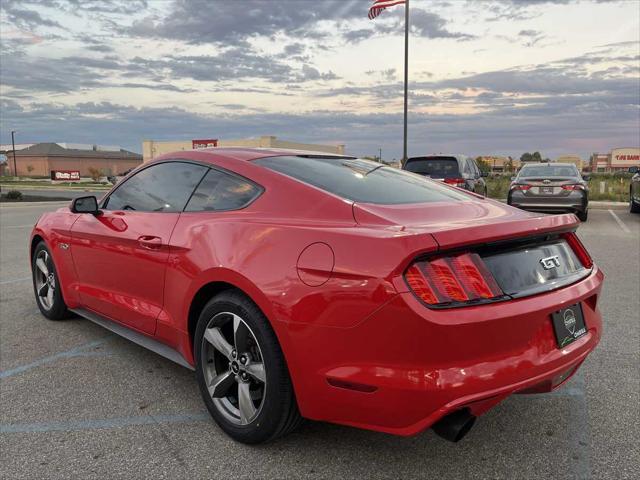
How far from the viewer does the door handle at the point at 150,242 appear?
3250 mm

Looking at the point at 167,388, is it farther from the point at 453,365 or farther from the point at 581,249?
the point at 581,249

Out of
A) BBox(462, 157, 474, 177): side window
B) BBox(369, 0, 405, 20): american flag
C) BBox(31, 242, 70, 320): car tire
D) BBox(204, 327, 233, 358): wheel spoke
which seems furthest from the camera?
BBox(369, 0, 405, 20): american flag

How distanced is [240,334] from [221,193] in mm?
882

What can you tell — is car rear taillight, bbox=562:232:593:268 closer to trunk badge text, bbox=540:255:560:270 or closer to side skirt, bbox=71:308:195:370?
trunk badge text, bbox=540:255:560:270

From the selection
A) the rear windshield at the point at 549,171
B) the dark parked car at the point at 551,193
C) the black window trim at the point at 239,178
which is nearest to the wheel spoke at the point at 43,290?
the black window trim at the point at 239,178

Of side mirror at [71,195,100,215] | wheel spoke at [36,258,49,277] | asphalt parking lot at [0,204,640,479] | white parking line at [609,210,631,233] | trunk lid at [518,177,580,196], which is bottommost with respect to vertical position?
white parking line at [609,210,631,233]

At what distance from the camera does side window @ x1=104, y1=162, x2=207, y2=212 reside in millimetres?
3402

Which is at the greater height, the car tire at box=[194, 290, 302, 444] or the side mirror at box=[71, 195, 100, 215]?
the side mirror at box=[71, 195, 100, 215]

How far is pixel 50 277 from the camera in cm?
487

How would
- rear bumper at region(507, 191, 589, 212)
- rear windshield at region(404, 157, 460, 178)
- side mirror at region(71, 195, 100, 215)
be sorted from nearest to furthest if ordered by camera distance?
1. side mirror at region(71, 195, 100, 215)
2. rear bumper at region(507, 191, 589, 212)
3. rear windshield at region(404, 157, 460, 178)

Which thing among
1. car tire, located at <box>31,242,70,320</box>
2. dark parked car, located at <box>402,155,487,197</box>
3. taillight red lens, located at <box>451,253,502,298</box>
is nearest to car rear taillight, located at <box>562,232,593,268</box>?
taillight red lens, located at <box>451,253,502,298</box>

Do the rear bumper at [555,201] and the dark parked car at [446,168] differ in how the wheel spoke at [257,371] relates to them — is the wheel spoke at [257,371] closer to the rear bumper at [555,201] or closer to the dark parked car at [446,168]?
the dark parked car at [446,168]

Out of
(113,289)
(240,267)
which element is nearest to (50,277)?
(113,289)

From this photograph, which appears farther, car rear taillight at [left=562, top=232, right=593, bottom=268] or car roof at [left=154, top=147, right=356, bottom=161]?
car roof at [left=154, top=147, right=356, bottom=161]
